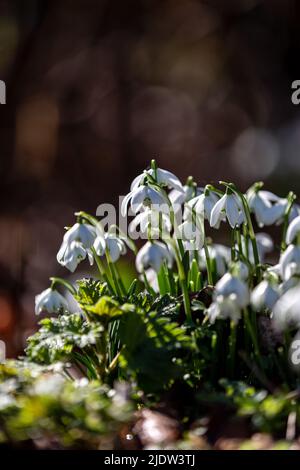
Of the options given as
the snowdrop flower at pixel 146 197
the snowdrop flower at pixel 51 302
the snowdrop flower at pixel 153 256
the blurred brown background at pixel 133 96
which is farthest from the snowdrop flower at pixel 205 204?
the blurred brown background at pixel 133 96

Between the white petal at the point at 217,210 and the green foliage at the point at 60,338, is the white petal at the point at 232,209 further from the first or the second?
the green foliage at the point at 60,338

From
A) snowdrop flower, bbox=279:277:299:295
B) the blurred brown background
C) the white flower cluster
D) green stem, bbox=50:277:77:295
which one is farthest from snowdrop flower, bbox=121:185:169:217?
the blurred brown background

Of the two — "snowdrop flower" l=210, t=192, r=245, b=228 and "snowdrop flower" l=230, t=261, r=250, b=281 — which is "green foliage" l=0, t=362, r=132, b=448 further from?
"snowdrop flower" l=210, t=192, r=245, b=228

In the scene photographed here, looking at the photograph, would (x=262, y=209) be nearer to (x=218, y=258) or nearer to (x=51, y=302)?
(x=218, y=258)

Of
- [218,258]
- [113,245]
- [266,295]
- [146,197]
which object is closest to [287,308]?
[266,295]
